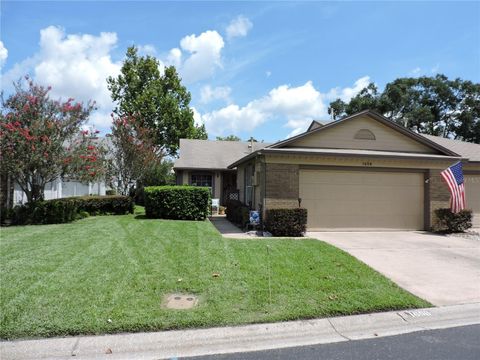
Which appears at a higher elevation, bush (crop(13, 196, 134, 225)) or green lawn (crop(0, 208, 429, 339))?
bush (crop(13, 196, 134, 225))

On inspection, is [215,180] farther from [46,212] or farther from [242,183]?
[46,212]

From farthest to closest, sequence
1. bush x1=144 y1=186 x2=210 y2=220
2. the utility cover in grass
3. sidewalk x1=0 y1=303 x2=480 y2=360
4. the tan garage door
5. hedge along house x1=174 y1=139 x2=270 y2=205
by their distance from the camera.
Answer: hedge along house x1=174 y1=139 x2=270 y2=205
the tan garage door
bush x1=144 y1=186 x2=210 y2=220
the utility cover in grass
sidewalk x1=0 y1=303 x2=480 y2=360

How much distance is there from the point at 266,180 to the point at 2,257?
765 cm

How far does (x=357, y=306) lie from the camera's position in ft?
17.7

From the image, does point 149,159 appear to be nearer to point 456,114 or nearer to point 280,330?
point 280,330

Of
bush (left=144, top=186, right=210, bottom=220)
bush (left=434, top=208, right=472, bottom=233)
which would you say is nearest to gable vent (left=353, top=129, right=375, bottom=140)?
bush (left=434, top=208, right=472, bottom=233)

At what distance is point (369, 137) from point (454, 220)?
4.24 m

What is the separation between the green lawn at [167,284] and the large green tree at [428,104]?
34.7 metres

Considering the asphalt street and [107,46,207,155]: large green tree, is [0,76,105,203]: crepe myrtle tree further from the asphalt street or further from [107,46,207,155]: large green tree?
[107,46,207,155]: large green tree

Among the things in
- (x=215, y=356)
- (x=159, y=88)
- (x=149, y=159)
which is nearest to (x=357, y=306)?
(x=215, y=356)

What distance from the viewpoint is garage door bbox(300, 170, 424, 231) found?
12.8 meters

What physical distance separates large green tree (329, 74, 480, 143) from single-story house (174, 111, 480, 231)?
2680 centimetres

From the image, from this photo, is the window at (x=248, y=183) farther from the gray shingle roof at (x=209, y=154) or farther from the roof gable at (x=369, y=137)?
the gray shingle roof at (x=209, y=154)

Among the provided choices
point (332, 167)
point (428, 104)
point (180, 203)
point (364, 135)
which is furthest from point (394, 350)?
point (428, 104)
